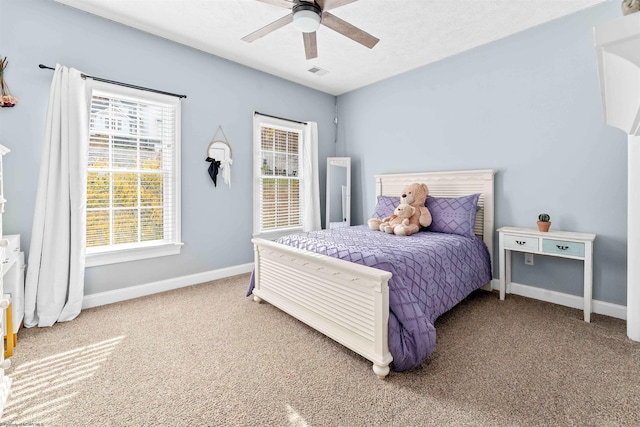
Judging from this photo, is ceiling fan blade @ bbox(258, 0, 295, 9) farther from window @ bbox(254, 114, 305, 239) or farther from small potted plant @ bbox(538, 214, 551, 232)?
small potted plant @ bbox(538, 214, 551, 232)

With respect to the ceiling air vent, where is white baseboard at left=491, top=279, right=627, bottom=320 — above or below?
below

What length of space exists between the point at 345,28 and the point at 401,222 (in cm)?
186

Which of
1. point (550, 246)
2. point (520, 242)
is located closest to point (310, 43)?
point (520, 242)

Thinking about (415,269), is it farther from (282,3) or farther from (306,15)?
(282,3)

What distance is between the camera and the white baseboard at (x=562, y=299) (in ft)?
8.25

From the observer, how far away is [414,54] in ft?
11.3

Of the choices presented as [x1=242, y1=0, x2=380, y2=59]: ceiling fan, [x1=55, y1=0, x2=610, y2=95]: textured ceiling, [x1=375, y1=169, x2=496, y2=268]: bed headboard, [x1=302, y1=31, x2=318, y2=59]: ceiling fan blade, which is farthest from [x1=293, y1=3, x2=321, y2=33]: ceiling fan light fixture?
[x1=375, y1=169, x2=496, y2=268]: bed headboard

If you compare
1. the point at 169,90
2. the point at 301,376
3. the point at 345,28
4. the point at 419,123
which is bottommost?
the point at 301,376

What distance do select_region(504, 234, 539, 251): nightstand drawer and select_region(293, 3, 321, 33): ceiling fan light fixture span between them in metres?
2.52

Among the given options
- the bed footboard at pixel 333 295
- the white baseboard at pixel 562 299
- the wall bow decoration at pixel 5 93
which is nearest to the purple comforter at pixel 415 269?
the bed footboard at pixel 333 295

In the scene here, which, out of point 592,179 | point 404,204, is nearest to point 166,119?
point 404,204

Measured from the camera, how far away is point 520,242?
9.06ft

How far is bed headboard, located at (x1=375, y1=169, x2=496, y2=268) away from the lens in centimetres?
318

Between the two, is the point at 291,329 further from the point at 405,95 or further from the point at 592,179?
the point at 405,95
